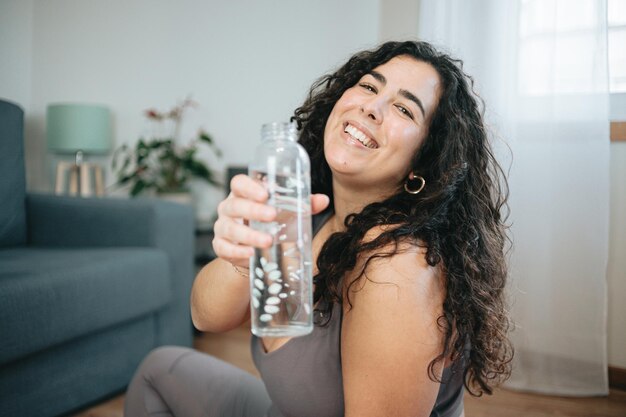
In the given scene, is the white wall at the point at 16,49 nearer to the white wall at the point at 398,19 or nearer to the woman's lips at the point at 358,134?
the white wall at the point at 398,19

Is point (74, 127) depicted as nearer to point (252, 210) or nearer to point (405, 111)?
point (405, 111)

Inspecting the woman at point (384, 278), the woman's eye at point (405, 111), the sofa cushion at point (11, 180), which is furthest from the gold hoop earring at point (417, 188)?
the sofa cushion at point (11, 180)

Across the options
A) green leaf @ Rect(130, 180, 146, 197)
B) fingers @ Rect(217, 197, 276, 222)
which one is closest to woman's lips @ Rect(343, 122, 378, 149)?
fingers @ Rect(217, 197, 276, 222)

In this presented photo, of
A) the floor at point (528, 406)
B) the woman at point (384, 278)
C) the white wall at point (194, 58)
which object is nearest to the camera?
the woman at point (384, 278)

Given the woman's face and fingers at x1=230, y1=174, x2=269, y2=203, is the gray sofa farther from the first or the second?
fingers at x1=230, y1=174, x2=269, y2=203

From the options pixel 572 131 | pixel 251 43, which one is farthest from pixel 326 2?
pixel 572 131

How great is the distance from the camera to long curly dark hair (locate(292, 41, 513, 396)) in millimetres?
832

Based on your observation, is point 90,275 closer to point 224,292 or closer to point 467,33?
point 224,292

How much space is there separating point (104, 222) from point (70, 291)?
24.1 inches

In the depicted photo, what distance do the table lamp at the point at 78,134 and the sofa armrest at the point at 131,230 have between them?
0.97 m

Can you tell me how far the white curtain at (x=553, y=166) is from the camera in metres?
2.06

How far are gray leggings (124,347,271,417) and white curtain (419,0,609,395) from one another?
1384mm

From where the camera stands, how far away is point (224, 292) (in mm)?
985

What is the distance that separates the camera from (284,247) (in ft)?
1.94
